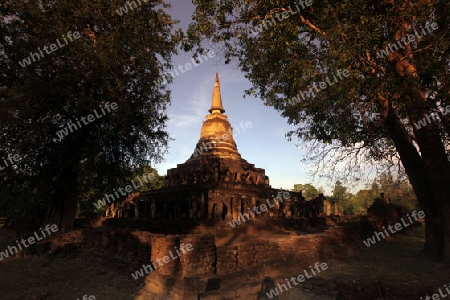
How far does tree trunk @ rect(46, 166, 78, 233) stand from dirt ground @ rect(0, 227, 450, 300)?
111 inches

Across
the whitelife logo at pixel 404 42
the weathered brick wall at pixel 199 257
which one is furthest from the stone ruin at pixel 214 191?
the whitelife logo at pixel 404 42

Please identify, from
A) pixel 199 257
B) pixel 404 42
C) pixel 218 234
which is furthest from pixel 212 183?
pixel 404 42

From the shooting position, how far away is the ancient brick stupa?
14984 mm

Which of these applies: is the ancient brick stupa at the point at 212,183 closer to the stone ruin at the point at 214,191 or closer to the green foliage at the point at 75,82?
the stone ruin at the point at 214,191

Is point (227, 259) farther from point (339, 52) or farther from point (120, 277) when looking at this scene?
point (339, 52)

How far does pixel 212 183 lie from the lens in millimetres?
16797

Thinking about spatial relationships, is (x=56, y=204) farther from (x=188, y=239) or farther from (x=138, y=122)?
(x=188, y=239)

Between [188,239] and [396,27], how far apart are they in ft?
26.6

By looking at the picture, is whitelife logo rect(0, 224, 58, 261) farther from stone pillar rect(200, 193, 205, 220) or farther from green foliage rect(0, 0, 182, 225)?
stone pillar rect(200, 193, 205, 220)

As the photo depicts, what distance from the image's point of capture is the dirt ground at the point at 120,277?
17.4 feet

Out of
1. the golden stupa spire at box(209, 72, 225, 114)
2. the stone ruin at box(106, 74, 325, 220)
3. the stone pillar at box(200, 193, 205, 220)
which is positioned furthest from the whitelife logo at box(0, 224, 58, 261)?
the golden stupa spire at box(209, 72, 225, 114)

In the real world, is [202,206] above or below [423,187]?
above

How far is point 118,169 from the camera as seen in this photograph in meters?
14.3

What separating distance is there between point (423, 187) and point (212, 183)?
10.3m
